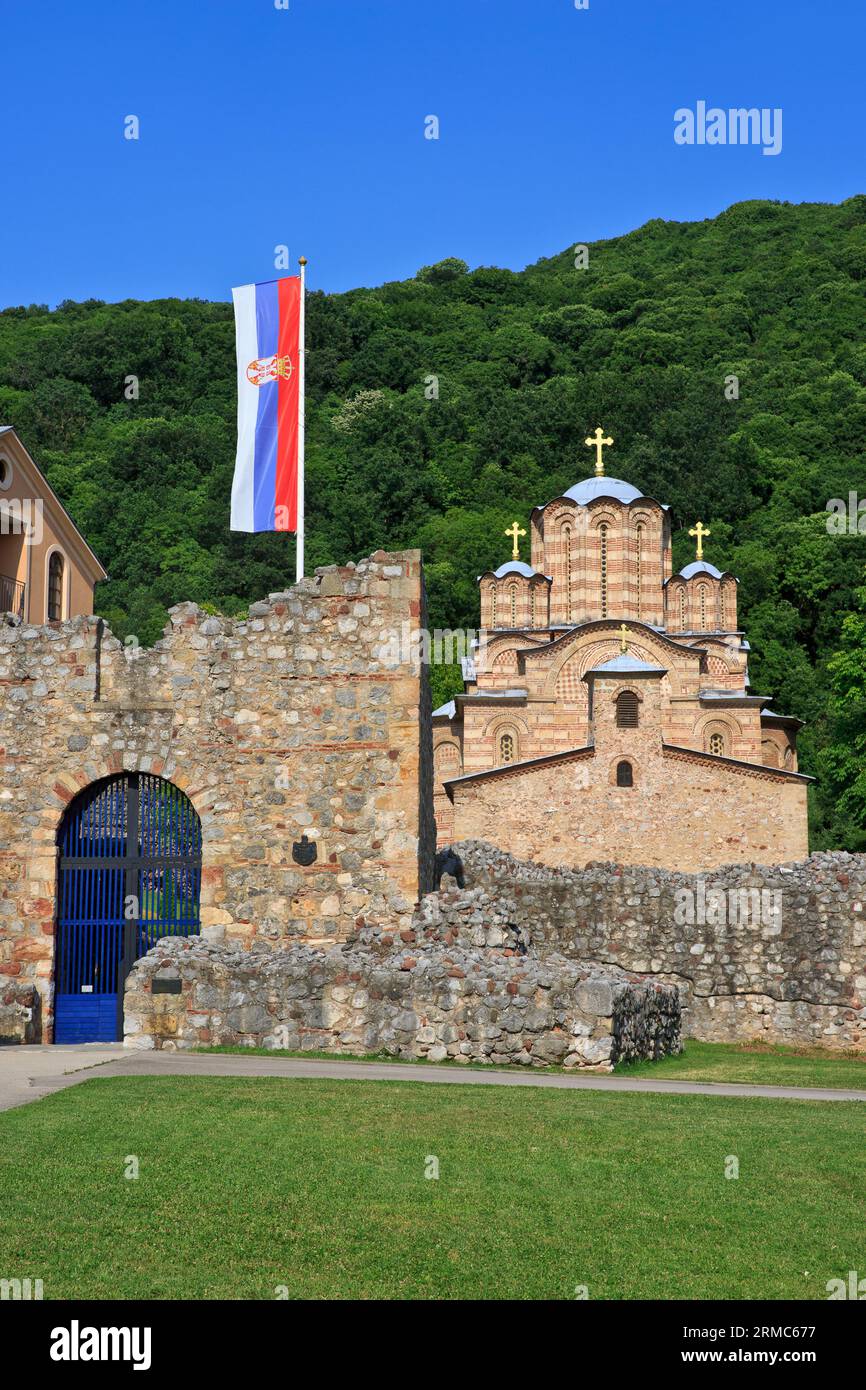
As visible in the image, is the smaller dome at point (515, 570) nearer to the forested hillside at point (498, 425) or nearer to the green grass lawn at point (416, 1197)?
the forested hillside at point (498, 425)

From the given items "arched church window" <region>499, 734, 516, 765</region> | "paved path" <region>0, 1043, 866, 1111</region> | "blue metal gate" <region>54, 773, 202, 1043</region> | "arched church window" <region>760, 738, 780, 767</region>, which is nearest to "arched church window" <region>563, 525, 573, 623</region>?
"arched church window" <region>499, 734, 516, 765</region>

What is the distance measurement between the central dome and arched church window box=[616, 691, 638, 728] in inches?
675

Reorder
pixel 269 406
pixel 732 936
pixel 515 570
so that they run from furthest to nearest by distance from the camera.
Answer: pixel 515 570
pixel 269 406
pixel 732 936

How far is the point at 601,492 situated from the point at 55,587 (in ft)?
101

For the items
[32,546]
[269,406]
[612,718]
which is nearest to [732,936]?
[269,406]

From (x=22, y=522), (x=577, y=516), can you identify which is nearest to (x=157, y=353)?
(x=577, y=516)

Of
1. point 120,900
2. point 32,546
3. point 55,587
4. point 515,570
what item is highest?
point 515,570

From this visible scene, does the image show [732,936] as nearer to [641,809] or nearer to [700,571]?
[641,809]

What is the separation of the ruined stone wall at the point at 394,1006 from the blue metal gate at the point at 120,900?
56.1 inches

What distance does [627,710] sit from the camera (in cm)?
3903

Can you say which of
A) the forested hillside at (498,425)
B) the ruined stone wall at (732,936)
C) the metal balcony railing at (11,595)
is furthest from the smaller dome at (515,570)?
the ruined stone wall at (732,936)

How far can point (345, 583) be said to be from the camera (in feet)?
52.8

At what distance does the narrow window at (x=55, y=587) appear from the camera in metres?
27.8
